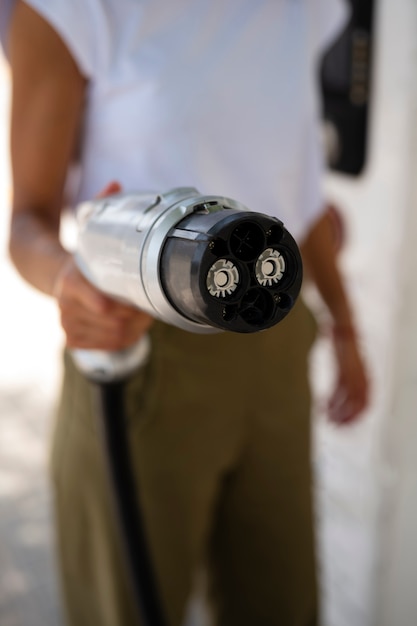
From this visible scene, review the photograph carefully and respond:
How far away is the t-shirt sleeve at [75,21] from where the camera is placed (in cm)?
74

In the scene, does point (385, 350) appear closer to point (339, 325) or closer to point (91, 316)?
point (339, 325)

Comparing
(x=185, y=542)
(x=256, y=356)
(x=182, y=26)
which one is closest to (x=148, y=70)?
(x=182, y=26)

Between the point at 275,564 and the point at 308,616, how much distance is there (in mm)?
130

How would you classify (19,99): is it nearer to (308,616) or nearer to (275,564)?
(275,564)

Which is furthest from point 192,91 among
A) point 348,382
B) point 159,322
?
point 348,382

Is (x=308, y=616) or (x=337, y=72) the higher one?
(x=337, y=72)

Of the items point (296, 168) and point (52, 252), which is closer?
point (52, 252)

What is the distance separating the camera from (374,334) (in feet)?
4.13

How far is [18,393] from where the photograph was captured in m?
2.48

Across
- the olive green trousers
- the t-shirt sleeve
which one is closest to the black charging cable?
the olive green trousers

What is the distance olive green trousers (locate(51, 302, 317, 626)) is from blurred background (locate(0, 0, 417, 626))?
21 centimetres

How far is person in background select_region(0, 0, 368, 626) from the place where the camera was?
774 mm

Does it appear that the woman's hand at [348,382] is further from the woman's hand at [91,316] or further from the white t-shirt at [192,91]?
the woman's hand at [91,316]

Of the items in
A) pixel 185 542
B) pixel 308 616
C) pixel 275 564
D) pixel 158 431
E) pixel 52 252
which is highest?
pixel 52 252
